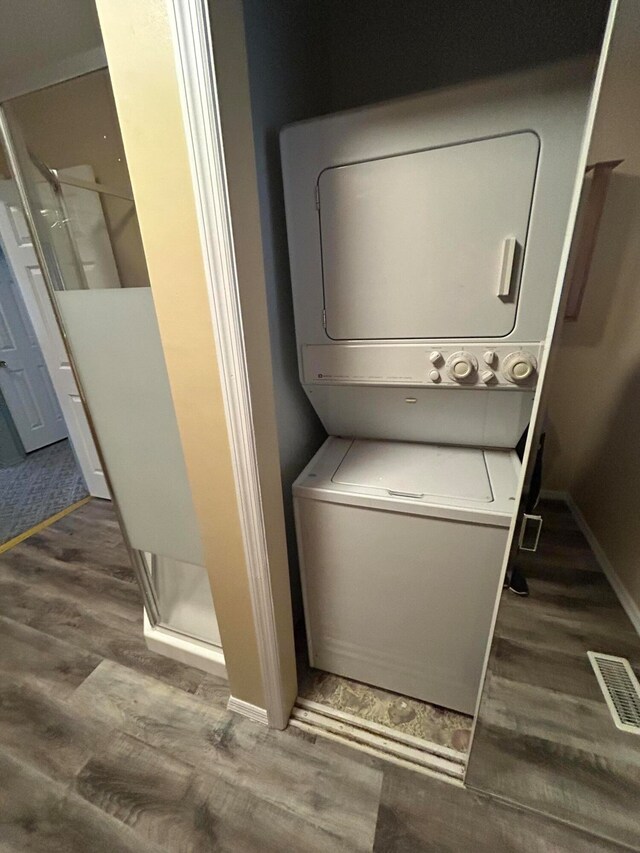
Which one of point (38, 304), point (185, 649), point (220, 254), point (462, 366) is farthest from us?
point (38, 304)

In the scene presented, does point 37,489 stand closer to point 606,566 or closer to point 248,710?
point 248,710

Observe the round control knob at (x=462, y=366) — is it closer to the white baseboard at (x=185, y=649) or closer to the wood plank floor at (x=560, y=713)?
the wood plank floor at (x=560, y=713)

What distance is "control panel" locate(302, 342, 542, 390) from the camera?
3.09 feet

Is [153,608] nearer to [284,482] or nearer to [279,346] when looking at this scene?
[284,482]

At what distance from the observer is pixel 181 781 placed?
44.3 inches

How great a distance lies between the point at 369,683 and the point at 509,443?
1094 millimetres

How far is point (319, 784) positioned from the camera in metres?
1.11

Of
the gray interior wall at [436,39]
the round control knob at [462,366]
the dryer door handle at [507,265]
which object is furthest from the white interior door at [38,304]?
the dryer door handle at [507,265]

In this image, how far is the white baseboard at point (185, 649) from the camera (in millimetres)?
1443

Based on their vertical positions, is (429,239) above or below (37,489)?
above

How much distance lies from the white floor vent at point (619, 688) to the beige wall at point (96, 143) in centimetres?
248

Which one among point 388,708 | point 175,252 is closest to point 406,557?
point 388,708

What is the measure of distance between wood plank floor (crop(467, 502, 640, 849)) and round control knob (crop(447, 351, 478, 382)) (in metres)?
1.25

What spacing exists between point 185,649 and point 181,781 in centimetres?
43
